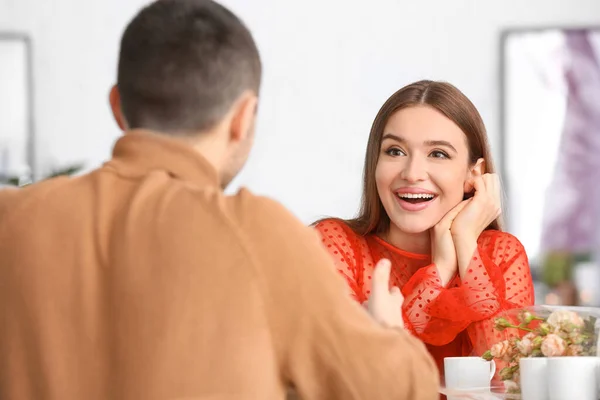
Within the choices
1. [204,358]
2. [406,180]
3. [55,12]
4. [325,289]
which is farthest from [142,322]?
[55,12]

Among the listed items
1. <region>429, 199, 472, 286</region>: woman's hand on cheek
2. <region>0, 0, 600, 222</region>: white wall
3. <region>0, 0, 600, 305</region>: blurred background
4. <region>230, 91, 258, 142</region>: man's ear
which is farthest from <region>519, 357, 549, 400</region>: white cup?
<region>0, 0, 600, 222</region>: white wall

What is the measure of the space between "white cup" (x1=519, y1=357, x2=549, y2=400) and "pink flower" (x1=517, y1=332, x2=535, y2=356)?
5 centimetres

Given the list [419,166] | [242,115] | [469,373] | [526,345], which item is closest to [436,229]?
[419,166]

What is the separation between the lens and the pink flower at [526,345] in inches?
70.7

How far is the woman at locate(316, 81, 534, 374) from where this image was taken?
2.34 metres

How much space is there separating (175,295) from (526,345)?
0.88m

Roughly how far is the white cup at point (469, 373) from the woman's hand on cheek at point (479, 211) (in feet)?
1.60

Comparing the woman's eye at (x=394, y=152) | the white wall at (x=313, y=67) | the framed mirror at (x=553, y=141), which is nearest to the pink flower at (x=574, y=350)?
the woman's eye at (x=394, y=152)

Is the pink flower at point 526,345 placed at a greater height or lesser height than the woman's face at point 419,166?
lesser

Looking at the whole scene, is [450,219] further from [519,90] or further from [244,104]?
[519,90]

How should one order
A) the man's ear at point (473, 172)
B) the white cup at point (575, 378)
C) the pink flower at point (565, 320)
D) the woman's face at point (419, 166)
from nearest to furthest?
the white cup at point (575, 378) < the pink flower at point (565, 320) < the woman's face at point (419, 166) < the man's ear at point (473, 172)

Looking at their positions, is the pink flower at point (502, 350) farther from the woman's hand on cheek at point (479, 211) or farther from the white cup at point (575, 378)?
the woman's hand on cheek at point (479, 211)

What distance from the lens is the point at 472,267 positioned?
2.39 meters

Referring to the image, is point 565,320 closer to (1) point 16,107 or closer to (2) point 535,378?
(2) point 535,378
